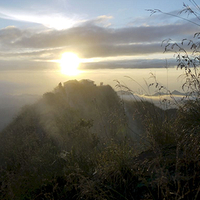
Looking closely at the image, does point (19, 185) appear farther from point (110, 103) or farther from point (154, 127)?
point (110, 103)

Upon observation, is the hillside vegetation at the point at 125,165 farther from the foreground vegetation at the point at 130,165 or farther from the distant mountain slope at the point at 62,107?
the distant mountain slope at the point at 62,107

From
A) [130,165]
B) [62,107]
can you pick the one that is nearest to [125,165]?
[130,165]

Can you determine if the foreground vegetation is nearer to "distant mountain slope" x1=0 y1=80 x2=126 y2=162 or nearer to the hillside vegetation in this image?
the hillside vegetation

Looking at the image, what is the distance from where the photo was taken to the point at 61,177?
349cm

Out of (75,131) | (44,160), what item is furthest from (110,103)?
(44,160)

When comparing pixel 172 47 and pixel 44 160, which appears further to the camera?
pixel 44 160

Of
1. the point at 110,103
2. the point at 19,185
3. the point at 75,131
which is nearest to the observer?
the point at 19,185

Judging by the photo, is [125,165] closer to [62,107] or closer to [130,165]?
[130,165]

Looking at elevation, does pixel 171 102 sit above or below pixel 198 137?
above

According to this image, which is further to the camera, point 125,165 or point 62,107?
point 62,107

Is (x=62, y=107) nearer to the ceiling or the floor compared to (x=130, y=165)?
nearer to the floor

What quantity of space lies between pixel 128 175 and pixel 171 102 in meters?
1.63

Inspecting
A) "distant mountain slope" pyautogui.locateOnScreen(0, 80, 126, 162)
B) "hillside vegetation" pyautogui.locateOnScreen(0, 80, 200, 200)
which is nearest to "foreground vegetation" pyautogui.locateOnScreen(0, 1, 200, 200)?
"hillside vegetation" pyautogui.locateOnScreen(0, 80, 200, 200)

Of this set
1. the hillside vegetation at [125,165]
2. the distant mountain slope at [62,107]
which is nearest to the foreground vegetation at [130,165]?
the hillside vegetation at [125,165]
